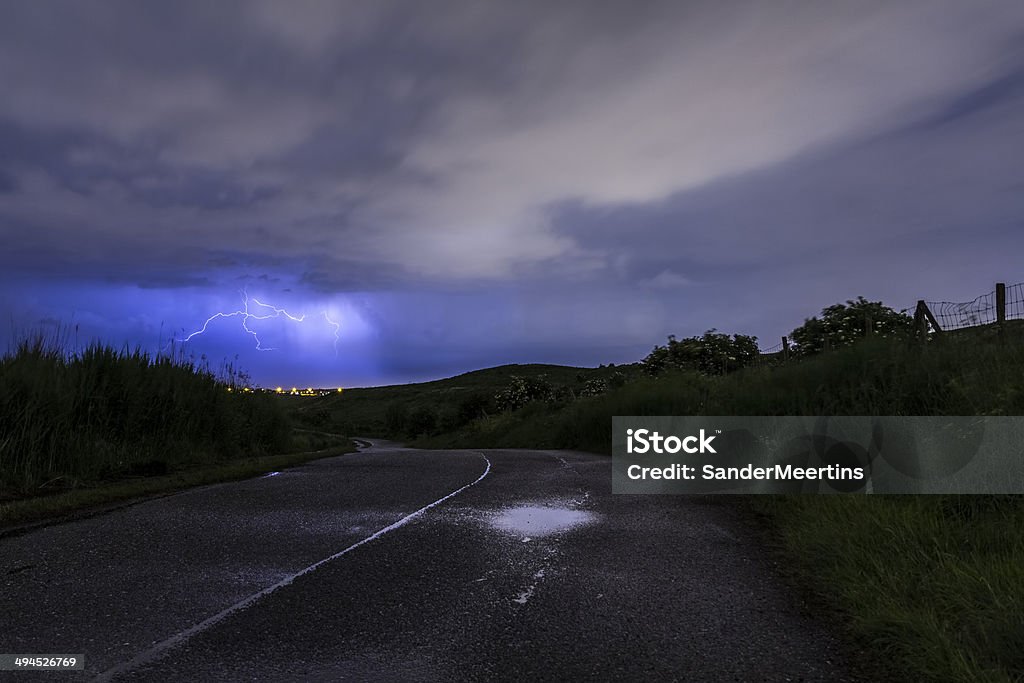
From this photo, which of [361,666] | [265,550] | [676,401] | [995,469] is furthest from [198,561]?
[676,401]

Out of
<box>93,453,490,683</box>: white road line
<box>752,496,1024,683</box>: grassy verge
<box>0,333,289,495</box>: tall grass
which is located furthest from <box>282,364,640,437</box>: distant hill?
<box>752,496,1024,683</box>: grassy verge

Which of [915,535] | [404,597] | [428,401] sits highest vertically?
[428,401]

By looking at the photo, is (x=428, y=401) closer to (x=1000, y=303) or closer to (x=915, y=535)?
(x=1000, y=303)

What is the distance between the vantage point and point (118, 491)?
994 centimetres

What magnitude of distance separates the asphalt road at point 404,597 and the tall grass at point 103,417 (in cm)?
270

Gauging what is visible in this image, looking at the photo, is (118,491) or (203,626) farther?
(118,491)

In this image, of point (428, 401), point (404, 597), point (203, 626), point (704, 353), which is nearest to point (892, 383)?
point (404, 597)

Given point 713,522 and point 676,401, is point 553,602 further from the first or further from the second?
point 676,401

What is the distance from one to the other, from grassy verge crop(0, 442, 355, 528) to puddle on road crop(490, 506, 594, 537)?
5.51 meters

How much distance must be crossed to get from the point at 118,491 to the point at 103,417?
3.69 m

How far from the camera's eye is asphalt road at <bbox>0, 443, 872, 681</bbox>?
3996 millimetres

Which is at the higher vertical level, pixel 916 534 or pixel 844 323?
pixel 844 323

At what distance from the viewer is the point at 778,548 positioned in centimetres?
730

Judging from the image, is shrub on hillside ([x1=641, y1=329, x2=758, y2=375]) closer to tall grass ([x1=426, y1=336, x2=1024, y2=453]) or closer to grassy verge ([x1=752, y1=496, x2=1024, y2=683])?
tall grass ([x1=426, y1=336, x2=1024, y2=453])
